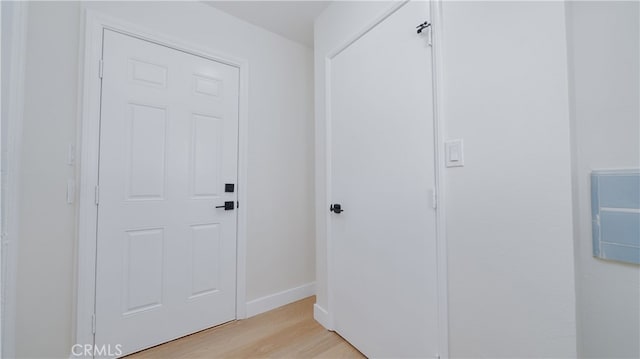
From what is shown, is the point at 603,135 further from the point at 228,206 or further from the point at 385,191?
the point at 228,206

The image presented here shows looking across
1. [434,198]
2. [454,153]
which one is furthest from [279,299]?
[454,153]

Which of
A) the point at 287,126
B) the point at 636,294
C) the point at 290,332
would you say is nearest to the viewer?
the point at 636,294

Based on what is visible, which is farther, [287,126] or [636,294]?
[287,126]

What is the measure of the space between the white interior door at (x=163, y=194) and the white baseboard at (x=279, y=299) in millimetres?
173

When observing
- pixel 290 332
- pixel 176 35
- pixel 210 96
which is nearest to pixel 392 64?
pixel 210 96

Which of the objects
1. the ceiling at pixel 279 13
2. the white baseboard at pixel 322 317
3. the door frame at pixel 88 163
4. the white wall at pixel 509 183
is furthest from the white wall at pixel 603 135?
the door frame at pixel 88 163

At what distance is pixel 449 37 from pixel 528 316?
1.17 metres

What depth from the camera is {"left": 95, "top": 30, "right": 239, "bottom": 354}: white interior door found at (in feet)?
5.03

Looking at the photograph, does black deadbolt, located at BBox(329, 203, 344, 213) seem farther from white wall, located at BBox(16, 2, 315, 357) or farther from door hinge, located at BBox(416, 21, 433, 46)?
door hinge, located at BBox(416, 21, 433, 46)

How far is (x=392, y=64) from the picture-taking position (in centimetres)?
135

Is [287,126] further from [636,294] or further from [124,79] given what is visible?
[636,294]

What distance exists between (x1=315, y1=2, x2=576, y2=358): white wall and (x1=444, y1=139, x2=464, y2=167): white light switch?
0.11 feet

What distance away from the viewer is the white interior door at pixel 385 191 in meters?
1.19

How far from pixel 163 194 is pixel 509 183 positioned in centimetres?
201
